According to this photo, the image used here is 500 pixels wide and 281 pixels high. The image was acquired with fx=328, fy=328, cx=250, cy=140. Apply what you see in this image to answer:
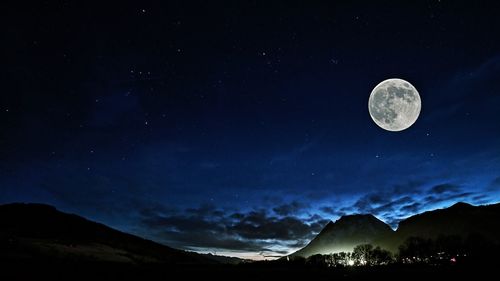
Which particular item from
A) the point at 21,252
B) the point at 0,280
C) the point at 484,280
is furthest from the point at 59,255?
the point at 484,280

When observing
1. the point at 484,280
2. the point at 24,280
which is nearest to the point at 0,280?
the point at 24,280

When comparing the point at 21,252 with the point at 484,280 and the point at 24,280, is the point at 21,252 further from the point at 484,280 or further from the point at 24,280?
the point at 484,280

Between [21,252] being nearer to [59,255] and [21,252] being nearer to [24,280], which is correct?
[59,255]

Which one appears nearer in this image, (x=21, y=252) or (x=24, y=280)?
(x=24, y=280)

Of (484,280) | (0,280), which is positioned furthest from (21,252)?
(484,280)

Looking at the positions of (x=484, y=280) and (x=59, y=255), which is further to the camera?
(x=59, y=255)

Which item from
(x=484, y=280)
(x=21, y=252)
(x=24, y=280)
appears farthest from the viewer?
(x=21, y=252)

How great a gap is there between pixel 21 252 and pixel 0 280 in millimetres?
185001

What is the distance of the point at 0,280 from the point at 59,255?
7418 inches

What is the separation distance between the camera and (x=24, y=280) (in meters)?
35.8

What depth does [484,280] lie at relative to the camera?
33625 mm

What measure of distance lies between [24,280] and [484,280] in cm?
4865

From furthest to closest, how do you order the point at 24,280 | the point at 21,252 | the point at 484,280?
the point at 21,252
the point at 24,280
the point at 484,280

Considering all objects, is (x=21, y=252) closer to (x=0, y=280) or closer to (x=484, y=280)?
(x=0, y=280)
